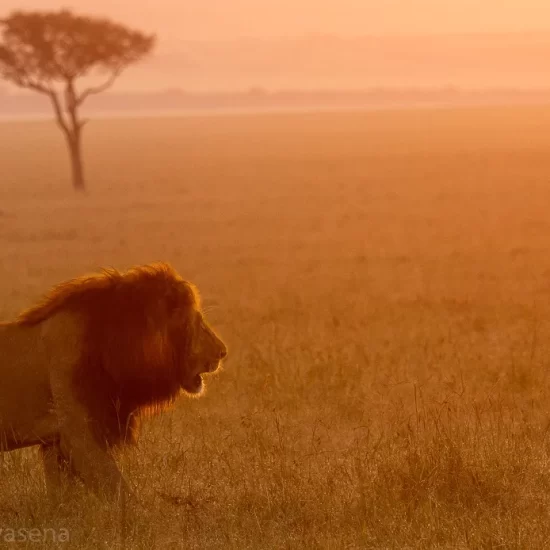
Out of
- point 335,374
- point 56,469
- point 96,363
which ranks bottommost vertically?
point 335,374

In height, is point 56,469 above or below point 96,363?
below

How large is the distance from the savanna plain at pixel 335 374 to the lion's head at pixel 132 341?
14.1 inches

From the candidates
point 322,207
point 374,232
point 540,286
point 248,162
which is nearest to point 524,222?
point 374,232

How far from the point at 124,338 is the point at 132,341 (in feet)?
0.14

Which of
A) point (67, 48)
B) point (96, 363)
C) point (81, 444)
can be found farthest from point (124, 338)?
point (67, 48)

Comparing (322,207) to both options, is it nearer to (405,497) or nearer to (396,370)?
(396,370)

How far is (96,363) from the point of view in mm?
5684

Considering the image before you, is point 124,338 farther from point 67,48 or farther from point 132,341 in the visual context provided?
point 67,48

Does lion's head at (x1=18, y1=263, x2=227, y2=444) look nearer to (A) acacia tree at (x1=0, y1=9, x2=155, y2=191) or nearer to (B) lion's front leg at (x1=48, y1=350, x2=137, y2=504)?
(B) lion's front leg at (x1=48, y1=350, x2=137, y2=504)

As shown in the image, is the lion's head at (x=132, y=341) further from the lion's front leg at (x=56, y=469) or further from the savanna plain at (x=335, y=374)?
the savanna plain at (x=335, y=374)

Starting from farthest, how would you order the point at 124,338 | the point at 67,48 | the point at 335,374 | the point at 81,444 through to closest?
the point at 67,48, the point at 335,374, the point at 124,338, the point at 81,444

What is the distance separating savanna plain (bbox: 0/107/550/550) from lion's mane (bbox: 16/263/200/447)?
36cm

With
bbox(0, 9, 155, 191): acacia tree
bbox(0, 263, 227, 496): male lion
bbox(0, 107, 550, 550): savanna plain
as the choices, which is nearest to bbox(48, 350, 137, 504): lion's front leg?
bbox(0, 263, 227, 496): male lion

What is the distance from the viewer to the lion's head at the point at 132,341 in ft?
18.6
